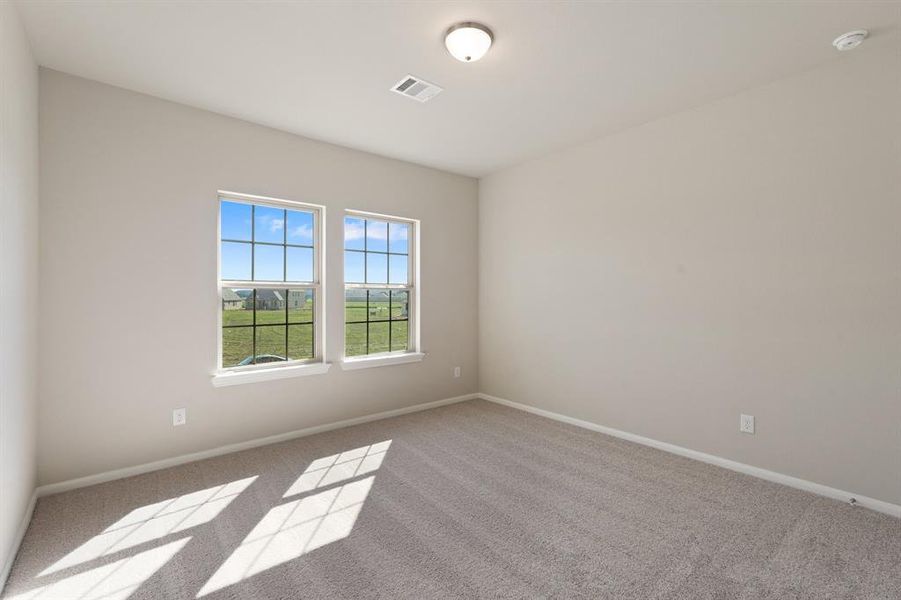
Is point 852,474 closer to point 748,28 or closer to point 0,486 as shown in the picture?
point 748,28

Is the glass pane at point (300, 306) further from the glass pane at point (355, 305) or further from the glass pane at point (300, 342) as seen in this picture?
the glass pane at point (355, 305)

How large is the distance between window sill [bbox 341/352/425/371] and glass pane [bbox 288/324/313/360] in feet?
1.12

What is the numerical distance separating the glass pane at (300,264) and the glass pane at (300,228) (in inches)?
2.9

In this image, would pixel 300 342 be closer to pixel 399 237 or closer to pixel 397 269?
pixel 397 269

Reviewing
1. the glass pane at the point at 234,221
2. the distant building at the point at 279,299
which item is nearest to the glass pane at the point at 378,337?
the distant building at the point at 279,299

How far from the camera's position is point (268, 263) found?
11.8ft

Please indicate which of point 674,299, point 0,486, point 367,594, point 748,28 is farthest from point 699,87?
point 0,486

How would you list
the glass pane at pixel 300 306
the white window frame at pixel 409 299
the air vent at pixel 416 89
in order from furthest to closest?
the white window frame at pixel 409 299 → the glass pane at pixel 300 306 → the air vent at pixel 416 89

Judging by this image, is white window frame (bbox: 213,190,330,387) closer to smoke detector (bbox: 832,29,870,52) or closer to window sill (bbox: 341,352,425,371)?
window sill (bbox: 341,352,425,371)

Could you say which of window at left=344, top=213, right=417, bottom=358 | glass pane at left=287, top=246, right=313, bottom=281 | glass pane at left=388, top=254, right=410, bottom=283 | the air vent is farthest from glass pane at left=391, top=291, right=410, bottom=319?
the air vent

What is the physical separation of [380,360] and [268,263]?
1.40m

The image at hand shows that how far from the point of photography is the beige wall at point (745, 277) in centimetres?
247

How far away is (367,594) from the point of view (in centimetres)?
175

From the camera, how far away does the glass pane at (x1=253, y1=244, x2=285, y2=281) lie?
353 cm
